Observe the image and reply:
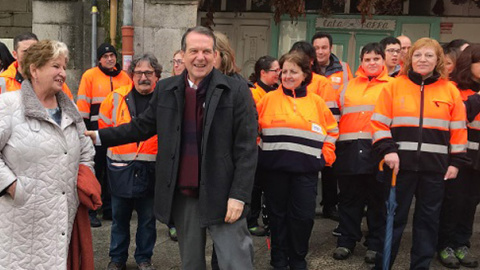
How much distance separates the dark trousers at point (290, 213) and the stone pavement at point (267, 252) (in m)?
0.34

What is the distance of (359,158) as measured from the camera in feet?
16.8

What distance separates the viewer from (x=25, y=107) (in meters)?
3.27

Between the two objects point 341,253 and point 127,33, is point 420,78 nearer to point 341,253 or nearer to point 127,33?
point 341,253

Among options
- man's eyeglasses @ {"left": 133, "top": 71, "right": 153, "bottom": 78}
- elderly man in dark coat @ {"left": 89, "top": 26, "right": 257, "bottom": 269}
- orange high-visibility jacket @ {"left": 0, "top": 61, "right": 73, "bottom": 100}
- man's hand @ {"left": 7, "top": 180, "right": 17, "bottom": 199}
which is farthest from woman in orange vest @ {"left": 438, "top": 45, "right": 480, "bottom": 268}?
man's hand @ {"left": 7, "top": 180, "right": 17, "bottom": 199}

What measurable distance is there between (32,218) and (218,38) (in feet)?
6.37

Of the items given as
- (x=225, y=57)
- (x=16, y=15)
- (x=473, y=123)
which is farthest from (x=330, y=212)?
(x=16, y=15)

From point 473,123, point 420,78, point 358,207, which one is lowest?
point 358,207

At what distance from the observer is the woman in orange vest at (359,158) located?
5.13 m

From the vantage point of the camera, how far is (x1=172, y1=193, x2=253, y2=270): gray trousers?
3.50 metres

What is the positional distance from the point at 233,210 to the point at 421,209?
1.95 metres

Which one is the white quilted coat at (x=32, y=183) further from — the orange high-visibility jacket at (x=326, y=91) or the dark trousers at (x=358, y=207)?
the dark trousers at (x=358, y=207)

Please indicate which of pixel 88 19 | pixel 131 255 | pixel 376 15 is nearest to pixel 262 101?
pixel 131 255

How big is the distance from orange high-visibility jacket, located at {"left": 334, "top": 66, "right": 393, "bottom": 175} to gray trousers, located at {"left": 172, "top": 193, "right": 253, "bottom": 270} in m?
1.88

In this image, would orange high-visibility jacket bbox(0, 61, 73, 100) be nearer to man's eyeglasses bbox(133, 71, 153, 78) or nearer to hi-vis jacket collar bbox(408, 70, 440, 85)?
man's eyeglasses bbox(133, 71, 153, 78)
